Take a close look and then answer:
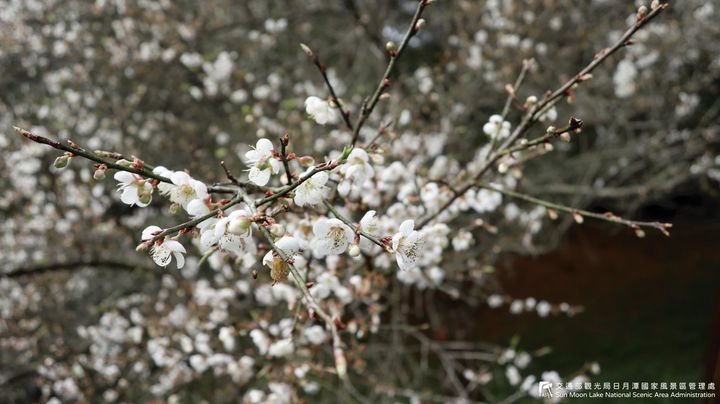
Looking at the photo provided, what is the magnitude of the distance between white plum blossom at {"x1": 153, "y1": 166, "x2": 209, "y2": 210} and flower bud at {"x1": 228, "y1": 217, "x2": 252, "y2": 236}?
0.15 m

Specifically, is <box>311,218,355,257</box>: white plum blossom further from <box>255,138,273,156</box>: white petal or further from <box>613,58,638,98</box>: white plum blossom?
<box>613,58,638,98</box>: white plum blossom

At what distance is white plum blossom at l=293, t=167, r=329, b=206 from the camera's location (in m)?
1.22

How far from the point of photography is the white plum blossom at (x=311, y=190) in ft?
4.00

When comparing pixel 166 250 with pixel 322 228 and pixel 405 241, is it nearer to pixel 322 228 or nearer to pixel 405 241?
pixel 322 228

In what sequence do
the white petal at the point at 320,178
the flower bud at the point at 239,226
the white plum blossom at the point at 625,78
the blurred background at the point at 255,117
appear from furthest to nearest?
1. the white plum blossom at the point at 625,78
2. the blurred background at the point at 255,117
3. the white petal at the point at 320,178
4. the flower bud at the point at 239,226

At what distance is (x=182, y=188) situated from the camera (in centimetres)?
128

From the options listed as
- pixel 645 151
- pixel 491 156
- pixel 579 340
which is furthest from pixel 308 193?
pixel 579 340

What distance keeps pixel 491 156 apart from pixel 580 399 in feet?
16.1

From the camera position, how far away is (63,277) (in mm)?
5012

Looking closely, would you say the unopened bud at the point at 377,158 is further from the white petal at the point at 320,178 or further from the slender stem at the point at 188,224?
the slender stem at the point at 188,224

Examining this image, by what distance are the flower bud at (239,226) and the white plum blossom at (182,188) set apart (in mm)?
152

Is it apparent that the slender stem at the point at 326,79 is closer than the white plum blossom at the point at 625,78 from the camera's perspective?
Yes

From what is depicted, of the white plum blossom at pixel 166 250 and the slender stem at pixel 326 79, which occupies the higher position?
the slender stem at pixel 326 79

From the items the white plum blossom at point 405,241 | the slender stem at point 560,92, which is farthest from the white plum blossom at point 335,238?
the slender stem at point 560,92
